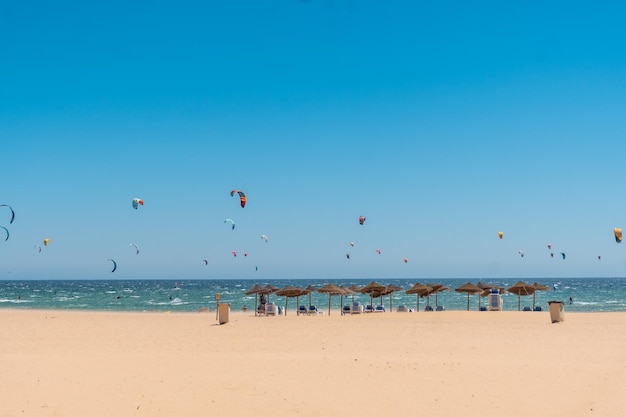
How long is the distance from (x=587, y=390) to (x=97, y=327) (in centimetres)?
1902

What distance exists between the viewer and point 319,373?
11773 millimetres

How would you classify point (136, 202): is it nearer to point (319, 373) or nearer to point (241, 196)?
point (241, 196)

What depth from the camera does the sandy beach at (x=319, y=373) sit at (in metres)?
9.17

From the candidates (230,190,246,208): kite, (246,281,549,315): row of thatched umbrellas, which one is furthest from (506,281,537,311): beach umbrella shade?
(230,190,246,208): kite

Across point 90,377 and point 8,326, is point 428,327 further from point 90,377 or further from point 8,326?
point 8,326

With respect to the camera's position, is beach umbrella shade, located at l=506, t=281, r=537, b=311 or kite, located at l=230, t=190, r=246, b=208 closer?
kite, located at l=230, t=190, r=246, b=208

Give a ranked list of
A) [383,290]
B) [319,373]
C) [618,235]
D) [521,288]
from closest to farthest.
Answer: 1. [319,373]
2. [618,235]
3. [521,288]
4. [383,290]

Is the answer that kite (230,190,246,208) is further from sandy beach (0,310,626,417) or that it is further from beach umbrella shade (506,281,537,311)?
beach umbrella shade (506,281,537,311)

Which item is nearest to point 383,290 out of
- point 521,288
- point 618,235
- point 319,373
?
point 521,288

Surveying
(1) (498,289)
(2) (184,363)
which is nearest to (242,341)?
(2) (184,363)

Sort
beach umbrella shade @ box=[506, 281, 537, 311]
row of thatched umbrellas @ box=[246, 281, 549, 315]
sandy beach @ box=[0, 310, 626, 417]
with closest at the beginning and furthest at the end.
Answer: sandy beach @ box=[0, 310, 626, 417] → row of thatched umbrellas @ box=[246, 281, 549, 315] → beach umbrella shade @ box=[506, 281, 537, 311]

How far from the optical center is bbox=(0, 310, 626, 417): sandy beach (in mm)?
9172

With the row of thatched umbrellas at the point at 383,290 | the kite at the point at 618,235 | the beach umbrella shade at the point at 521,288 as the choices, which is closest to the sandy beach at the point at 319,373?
the kite at the point at 618,235

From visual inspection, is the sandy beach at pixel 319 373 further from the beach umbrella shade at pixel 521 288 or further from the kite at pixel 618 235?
the beach umbrella shade at pixel 521 288
